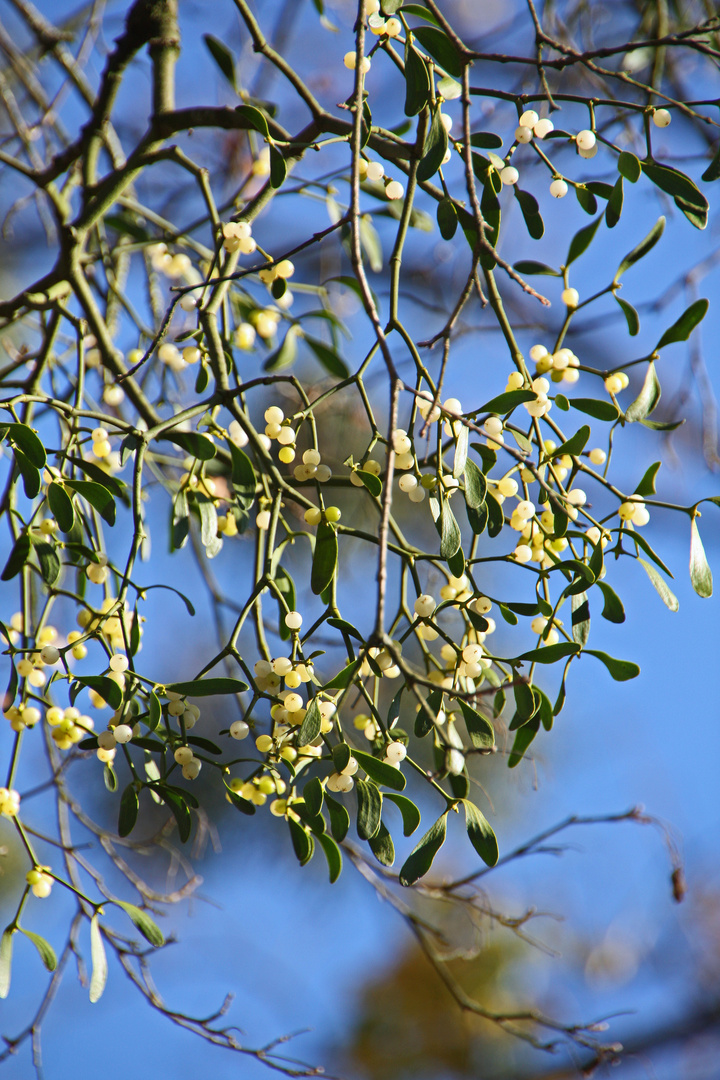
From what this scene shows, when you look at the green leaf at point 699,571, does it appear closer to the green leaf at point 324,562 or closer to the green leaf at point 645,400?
the green leaf at point 645,400

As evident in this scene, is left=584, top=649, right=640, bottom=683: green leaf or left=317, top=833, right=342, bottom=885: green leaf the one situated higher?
left=584, top=649, right=640, bottom=683: green leaf

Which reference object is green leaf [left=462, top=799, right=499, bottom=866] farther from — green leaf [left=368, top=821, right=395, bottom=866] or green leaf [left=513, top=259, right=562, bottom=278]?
green leaf [left=513, top=259, right=562, bottom=278]

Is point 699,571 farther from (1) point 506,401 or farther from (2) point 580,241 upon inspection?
(2) point 580,241

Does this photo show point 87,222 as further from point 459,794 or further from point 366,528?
point 366,528

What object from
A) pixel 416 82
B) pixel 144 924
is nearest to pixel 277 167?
A: pixel 416 82

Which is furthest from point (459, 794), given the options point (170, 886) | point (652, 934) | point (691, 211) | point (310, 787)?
point (652, 934)

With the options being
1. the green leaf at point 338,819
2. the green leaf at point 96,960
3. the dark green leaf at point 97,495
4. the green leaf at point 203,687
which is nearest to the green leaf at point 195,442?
the dark green leaf at point 97,495

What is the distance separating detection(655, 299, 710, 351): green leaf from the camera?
0.61 metres

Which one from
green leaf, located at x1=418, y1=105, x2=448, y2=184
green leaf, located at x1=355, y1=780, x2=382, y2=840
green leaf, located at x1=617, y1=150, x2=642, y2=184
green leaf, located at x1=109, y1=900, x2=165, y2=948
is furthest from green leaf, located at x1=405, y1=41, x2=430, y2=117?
green leaf, located at x1=109, y1=900, x2=165, y2=948

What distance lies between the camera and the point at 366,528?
1751mm

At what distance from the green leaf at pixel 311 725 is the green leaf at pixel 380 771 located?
3 centimetres

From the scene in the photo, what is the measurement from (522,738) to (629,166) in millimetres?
411

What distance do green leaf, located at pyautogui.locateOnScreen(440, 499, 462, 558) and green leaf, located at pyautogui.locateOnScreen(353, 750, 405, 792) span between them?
0.46ft

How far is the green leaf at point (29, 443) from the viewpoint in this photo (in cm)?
60
